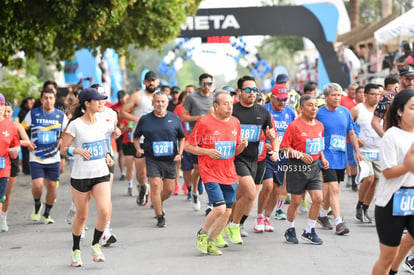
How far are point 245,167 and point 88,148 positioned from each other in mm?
2108

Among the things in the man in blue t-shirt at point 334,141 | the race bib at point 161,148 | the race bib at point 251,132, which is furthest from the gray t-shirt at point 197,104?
the race bib at point 251,132

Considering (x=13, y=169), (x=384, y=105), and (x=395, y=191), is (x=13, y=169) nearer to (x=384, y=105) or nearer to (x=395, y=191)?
(x=384, y=105)

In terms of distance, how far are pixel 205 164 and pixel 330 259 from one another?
1.74 meters

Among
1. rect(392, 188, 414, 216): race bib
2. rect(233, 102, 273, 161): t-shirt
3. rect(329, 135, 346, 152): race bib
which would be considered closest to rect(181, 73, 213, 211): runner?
rect(329, 135, 346, 152): race bib

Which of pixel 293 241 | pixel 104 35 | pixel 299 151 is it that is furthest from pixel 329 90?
pixel 104 35

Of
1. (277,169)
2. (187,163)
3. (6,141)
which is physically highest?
(6,141)

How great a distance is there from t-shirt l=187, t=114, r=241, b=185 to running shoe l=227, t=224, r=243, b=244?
0.76 metres

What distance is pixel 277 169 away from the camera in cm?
1119

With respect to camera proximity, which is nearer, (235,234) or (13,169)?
(235,234)

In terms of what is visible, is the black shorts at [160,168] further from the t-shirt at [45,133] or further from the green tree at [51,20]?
the green tree at [51,20]

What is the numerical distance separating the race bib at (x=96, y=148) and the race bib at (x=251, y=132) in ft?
6.23

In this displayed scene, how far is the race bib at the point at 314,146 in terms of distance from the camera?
31.9 feet

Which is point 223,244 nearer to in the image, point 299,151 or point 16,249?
point 299,151

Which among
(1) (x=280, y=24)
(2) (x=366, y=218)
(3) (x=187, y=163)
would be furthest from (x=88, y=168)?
(1) (x=280, y=24)
